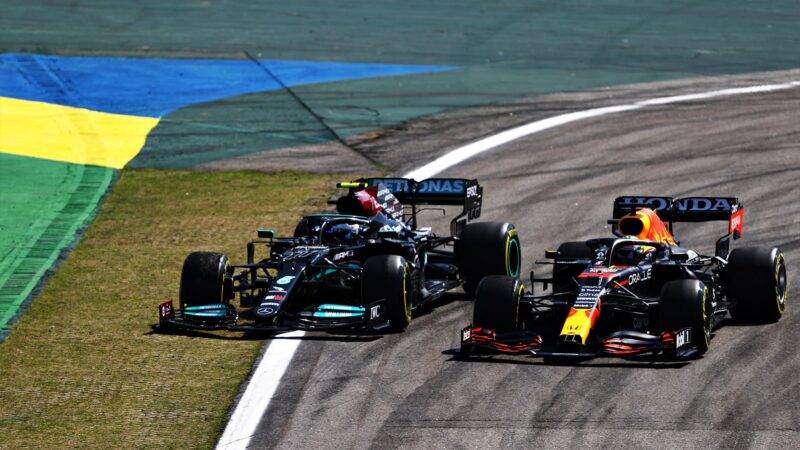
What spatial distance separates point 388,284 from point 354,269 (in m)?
1.12

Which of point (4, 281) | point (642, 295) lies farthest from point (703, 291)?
point (4, 281)

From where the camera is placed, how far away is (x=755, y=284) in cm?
1817

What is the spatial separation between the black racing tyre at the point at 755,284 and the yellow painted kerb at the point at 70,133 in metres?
15.7

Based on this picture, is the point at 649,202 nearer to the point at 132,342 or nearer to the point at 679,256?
the point at 679,256

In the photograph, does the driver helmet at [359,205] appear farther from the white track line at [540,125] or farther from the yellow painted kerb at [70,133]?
the yellow painted kerb at [70,133]

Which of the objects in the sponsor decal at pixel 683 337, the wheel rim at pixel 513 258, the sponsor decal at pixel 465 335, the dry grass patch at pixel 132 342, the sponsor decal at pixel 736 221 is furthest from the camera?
the wheel rim at pixel 513 258

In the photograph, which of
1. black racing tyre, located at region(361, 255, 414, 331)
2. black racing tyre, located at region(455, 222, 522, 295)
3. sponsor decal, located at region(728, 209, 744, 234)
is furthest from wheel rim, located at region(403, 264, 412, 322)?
sponsor decal, located at region(728, 209, 744, 234)

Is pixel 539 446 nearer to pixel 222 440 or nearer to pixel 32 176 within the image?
pixel 222 440

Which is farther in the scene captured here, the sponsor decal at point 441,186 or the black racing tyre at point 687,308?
the sponsor decal at point 441,186

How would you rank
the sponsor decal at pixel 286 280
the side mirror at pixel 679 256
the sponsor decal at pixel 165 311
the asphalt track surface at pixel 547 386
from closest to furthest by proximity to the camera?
the asphalt track surface at pixel 547 386
the side mirror at pixel 679 256
the sponsor decal at pixel 286 280
the sponsor decal at pixel 165 311

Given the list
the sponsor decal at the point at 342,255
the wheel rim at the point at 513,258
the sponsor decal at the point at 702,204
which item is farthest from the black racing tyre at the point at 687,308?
the sponsor decal at the point at 342,255

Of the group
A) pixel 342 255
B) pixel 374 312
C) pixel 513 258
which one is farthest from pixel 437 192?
pixel 374 312

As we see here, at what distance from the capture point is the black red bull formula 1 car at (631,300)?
54.1 feet

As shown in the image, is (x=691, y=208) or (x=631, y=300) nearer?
(x=631, y=300)
